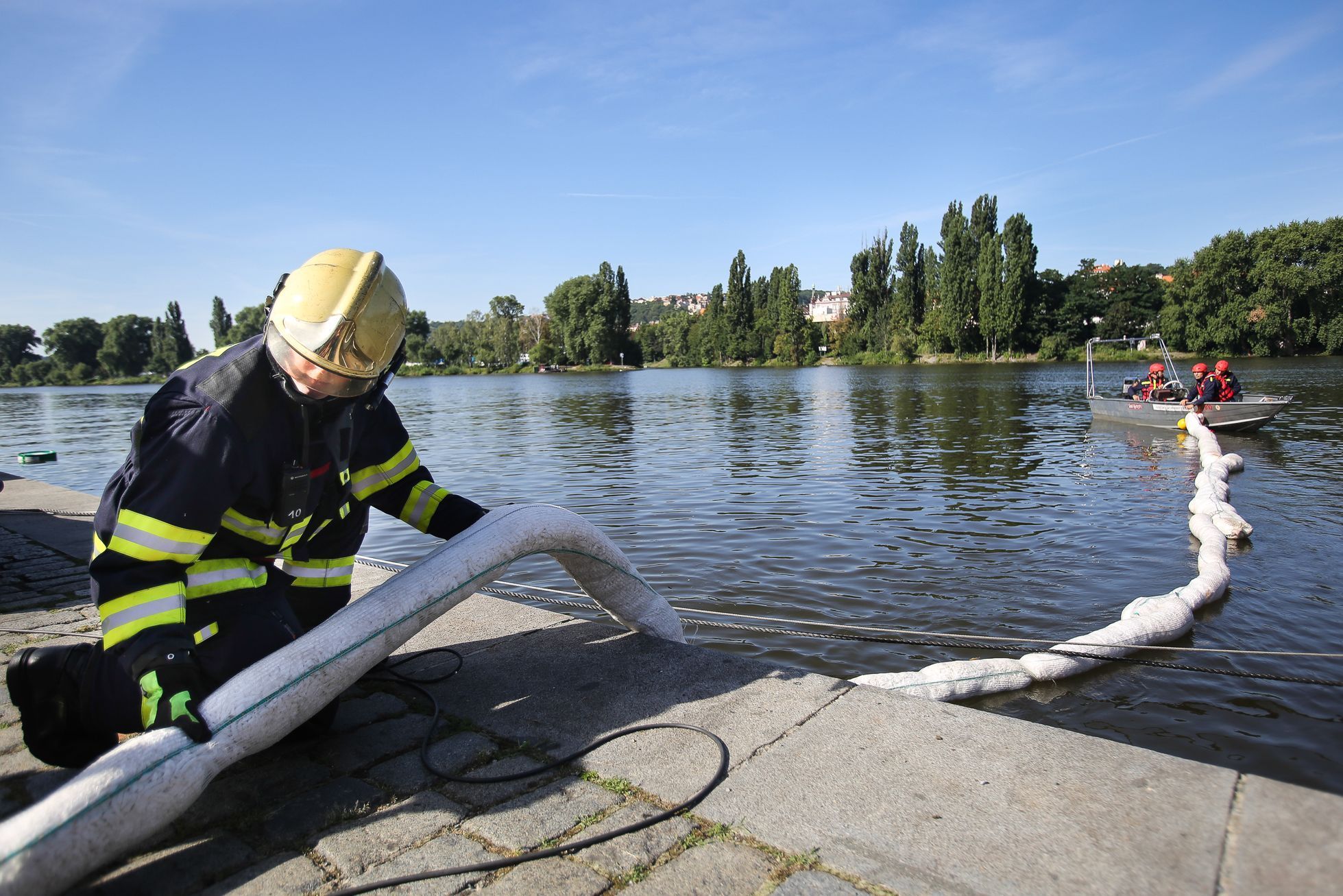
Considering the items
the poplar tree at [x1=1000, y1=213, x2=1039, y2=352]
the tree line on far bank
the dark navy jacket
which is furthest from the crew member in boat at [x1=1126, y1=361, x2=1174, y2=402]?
the poplar tree at [x1=1000, y1=213, x2=1039, y2=352]

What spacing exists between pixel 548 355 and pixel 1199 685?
129m

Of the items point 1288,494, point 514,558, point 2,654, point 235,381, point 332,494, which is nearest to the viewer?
point 235,381

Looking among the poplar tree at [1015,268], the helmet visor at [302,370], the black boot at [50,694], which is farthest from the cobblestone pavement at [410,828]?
the poplar tree at [1015,268]

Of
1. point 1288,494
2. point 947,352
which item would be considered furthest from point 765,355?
point 1288,494

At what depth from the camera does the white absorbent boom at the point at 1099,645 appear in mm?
4918

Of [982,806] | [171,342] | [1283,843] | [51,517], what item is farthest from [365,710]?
[171,342]

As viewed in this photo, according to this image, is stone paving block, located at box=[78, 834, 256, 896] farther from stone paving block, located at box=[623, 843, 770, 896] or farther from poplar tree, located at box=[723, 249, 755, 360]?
poplar tree, located at box=[723, 249, 755, 360]

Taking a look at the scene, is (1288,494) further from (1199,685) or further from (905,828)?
(905,828)

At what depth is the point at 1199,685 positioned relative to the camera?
18.4 feet

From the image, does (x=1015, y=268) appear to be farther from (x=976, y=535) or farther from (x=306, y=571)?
(x=306, y=571)

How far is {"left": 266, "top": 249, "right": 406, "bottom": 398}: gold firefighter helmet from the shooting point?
2729mm

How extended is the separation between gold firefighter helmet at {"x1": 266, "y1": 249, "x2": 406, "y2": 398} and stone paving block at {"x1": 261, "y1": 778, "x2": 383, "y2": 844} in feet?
4.43

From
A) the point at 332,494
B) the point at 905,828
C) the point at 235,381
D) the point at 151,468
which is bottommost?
the point at 905,828

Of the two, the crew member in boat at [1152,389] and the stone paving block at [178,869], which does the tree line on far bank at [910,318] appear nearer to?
the crew member in boat at [1152,389]
